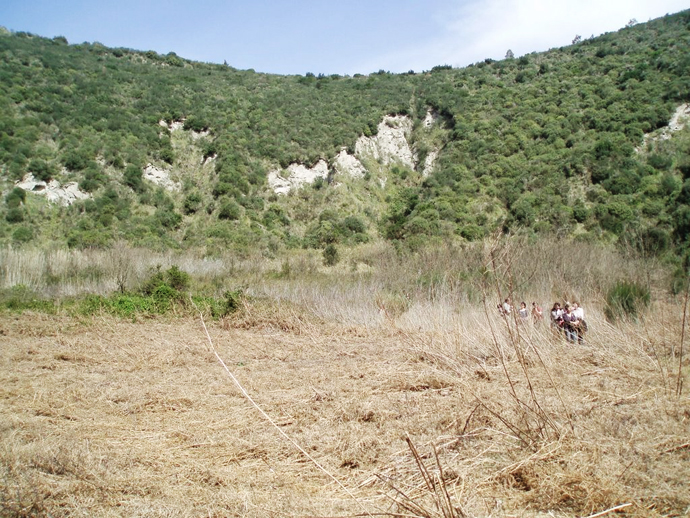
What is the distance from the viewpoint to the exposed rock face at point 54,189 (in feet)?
84.1

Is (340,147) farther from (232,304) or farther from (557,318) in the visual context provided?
(557,318)

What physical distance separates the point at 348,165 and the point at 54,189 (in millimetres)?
19463

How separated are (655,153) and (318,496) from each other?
32.2m

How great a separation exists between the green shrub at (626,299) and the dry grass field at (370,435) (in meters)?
3.39

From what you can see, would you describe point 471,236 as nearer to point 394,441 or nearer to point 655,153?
point 655,153

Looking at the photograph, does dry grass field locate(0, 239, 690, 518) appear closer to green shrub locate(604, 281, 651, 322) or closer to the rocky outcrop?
green shrub locate(604, 281, 651, 322)

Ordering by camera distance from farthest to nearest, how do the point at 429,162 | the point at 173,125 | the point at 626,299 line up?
the point at 429,162 → the point at 173,125 → the point at 626,299

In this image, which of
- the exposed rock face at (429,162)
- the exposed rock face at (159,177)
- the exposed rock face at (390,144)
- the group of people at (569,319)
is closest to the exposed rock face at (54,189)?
the exposed rock face at (159,177)

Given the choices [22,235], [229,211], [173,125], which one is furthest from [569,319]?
[173,125]

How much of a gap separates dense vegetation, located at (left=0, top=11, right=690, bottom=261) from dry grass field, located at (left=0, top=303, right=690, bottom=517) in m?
17.0

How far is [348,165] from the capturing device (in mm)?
35812

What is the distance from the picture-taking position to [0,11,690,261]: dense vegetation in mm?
25625

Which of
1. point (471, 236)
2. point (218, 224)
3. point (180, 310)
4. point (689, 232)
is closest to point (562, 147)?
point (471, 236)

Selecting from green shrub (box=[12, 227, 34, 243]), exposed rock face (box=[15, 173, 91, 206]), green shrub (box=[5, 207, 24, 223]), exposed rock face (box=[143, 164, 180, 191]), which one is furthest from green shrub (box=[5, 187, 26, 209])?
exposed rock face (box=[143, 164, 180, 191])
